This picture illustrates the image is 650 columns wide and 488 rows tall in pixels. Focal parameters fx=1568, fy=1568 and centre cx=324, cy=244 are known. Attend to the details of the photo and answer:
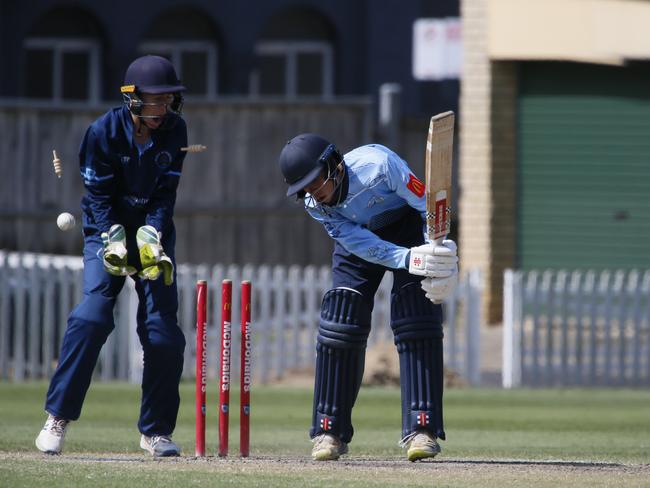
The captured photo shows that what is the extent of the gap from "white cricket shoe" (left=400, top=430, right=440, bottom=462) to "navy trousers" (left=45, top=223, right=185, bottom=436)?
1.25 metres

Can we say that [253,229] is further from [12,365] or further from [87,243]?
[87,243]

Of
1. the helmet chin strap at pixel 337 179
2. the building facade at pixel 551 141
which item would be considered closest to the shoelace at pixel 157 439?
the helmet chin strap at pixel 337 179

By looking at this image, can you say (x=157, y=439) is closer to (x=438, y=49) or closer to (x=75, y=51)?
(x=438, y=49)

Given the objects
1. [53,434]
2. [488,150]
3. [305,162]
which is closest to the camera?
[305,162]

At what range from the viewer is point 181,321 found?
16.3m

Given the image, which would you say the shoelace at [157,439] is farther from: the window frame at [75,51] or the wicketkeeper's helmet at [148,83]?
the window frame at [75,51]

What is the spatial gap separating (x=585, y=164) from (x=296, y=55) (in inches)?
364

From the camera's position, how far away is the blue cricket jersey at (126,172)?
8008mm

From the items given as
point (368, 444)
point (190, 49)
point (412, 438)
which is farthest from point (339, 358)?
point (190, 49)

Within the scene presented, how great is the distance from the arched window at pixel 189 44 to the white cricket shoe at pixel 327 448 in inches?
766

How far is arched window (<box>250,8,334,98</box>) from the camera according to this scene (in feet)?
89.5

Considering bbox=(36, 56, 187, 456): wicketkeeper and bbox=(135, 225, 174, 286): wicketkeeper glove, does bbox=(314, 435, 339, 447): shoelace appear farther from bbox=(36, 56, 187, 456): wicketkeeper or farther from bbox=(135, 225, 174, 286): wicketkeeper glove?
bbox=(135, 225, 174, 286): wicketkeeper glove

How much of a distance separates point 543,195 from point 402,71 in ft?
23.6

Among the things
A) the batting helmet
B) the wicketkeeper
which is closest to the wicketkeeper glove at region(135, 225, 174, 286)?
the wicketkeeper
